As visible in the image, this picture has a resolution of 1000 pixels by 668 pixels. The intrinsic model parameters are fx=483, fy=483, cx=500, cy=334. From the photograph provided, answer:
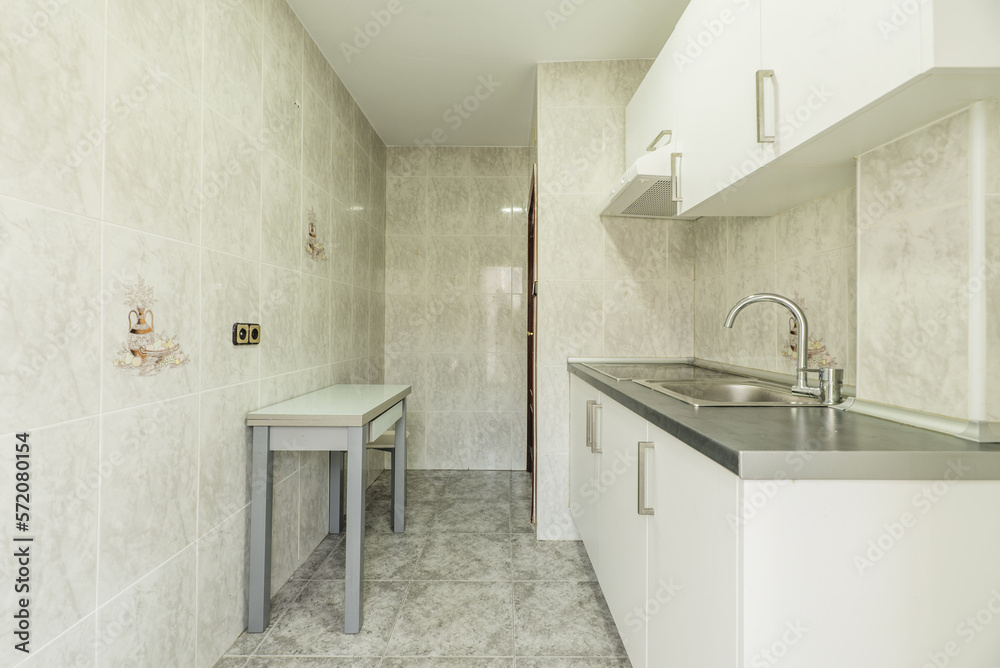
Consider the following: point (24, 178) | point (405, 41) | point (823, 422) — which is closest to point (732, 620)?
point (823, 422)

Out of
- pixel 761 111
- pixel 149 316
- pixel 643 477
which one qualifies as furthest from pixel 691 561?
pixel 149 316

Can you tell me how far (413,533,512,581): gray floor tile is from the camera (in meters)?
2.04

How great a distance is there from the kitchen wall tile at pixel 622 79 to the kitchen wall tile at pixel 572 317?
0.91 m

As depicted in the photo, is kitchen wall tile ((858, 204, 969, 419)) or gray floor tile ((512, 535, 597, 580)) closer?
kitchen wall tile ((858, 204, 969, 419))

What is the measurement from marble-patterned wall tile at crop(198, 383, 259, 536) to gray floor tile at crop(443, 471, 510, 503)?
158 centimetres

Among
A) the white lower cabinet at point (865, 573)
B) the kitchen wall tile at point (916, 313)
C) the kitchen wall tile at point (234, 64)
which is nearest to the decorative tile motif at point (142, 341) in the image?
the kitchen wall tile at point (234, 64)

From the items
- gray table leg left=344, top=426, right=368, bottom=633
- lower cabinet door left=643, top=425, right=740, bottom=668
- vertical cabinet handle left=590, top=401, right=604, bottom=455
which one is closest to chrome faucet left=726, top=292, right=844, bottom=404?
lower cabinet door left=643, top=425, right=740, bottom=668

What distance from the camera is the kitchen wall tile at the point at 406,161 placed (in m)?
3.61

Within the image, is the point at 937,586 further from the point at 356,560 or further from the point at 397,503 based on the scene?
the point at 397,503

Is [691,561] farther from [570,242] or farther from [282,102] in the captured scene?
[282,102]

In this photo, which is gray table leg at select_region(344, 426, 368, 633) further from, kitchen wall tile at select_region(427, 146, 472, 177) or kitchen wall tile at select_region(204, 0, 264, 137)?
kitchen wall tile at select_region(427, 146, 472, 177)

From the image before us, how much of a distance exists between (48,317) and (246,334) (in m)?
0.70

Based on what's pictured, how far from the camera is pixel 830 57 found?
2.91 ft

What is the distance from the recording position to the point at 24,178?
896mm
